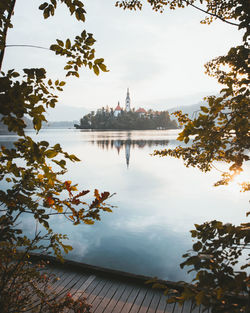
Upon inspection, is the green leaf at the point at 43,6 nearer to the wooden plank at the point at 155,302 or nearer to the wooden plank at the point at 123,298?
the wooden plank at the point at 123,298

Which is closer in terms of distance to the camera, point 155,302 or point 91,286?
point 155,302

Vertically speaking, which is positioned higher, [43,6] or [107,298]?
[43,6]

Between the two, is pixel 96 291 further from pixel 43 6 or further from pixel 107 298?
pixel 43 6

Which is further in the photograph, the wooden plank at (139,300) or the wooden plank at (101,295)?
the wooden plank at (101,295)

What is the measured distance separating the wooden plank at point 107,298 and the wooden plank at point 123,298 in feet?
0.67

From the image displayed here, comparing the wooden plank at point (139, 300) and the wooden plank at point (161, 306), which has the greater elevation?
the wooden plank at point (161, 306)

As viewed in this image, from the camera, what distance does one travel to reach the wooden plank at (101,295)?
4.20 m

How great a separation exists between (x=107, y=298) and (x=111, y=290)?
251 mm

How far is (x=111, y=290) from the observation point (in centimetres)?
464

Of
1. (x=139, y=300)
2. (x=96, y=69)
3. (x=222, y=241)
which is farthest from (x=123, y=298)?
(x=96, y=69)

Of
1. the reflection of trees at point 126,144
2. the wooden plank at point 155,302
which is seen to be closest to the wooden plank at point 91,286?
the wooden plank at point 155,302

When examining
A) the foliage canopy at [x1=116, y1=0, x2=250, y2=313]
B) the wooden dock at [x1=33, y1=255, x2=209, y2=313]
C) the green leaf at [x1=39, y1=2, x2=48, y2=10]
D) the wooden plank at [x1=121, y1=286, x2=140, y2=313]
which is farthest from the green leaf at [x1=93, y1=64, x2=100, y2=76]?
the wooden plank at [x1=121, y1=286, x2=140, y2=313]

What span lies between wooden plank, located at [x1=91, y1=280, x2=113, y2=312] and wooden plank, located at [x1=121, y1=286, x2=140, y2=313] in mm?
522

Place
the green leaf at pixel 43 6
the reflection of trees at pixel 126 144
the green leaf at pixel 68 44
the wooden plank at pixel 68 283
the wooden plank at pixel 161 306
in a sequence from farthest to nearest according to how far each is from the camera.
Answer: the reflection of trees at pixel 126 144 → the wooden plank at pixel 68 283 → the wooden plank at pixel 161 306 → the green leaf at pixel 68 44 → the green leaf at pixel 43 6
